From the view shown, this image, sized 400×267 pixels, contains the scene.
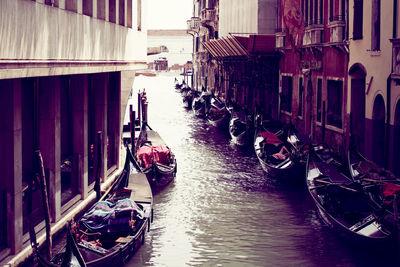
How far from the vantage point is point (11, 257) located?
959 centimetres

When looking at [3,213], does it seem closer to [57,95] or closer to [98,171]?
[57,95]

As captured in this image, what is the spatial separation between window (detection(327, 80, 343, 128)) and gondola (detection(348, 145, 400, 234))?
4.88 m

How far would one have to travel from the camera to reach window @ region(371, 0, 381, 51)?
16219mm

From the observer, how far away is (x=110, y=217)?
10.7 m

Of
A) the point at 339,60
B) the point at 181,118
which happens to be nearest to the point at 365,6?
the point at 339,60

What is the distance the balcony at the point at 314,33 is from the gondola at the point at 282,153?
2937mm

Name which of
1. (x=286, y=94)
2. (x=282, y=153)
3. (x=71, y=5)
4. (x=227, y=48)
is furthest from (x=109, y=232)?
(x=227, y=48)

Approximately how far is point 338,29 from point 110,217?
10.8 meters

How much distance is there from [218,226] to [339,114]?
8351 mm

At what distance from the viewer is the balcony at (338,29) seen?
18.9 metres

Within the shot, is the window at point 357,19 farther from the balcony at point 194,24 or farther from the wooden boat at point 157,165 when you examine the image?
the balcony at point 194,24

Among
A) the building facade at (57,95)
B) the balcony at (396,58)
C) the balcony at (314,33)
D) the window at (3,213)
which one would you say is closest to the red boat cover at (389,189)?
the balcony at (396,58)

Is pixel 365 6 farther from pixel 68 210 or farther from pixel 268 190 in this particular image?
pixel 68 210

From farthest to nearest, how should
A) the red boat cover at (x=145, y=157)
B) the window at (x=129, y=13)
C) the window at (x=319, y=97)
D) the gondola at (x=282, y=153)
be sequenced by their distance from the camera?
1. the window at (x=319, y=97)
2. the gondola at (x=282, y=153)
3. the red boat cover at (x=145, y=157)
4. the window at (x=129, y=13)
